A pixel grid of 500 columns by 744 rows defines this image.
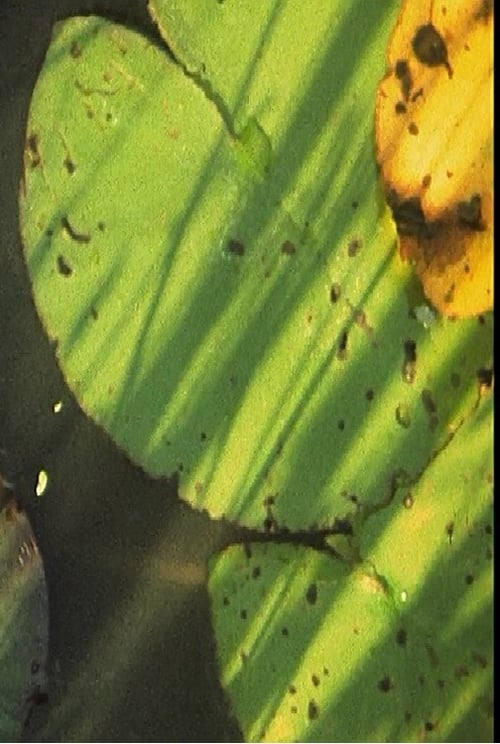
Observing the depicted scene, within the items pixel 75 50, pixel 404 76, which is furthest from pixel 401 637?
pixel 75 50

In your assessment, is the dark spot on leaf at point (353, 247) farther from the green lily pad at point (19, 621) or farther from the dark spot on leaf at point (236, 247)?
the green lily pad at point (19, 621)

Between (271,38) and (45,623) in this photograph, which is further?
(45,623)

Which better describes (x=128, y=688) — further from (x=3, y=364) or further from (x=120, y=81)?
(x=120, y=81)

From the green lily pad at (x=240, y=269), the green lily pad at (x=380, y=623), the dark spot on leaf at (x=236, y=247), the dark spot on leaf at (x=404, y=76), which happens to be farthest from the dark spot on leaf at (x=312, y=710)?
the dark spot on leaf at (x=404, y=76)

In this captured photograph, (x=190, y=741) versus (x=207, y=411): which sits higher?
(x=207, y=411)

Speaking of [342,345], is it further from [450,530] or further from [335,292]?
[450,530]

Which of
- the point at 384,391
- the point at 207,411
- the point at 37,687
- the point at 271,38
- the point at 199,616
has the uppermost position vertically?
the point at 271,38

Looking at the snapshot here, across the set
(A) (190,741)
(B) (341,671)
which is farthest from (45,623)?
(B) (341,671)

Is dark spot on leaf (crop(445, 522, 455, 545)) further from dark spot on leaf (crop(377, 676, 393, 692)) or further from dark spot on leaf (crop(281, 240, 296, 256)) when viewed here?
dark spot on leaf (crop(281, 240, 296, 256))
